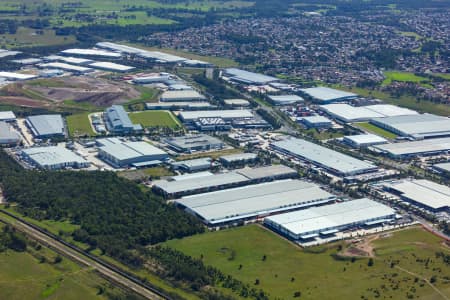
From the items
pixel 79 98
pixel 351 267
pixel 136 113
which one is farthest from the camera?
pixel 79 98

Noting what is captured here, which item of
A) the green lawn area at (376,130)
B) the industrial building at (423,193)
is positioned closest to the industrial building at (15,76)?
the green lawn area at (376,130)

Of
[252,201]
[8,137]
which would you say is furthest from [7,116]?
[252,201]

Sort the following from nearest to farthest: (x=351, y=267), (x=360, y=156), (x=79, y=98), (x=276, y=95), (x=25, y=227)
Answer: (x=351, y=267) < (x=25, y=227) < (x=360, y=156) < (x=79, y=98) < (x=276, y=95)

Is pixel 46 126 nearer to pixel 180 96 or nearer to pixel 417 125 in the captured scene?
pixel 180 96

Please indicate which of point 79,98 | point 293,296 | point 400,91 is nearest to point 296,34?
point 400,91

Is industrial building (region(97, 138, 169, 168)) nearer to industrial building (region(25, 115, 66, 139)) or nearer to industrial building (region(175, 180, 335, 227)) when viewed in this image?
industrial building (region(25, 115, 66, 139))

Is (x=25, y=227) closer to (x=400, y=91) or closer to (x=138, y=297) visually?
(x=138, y=297)

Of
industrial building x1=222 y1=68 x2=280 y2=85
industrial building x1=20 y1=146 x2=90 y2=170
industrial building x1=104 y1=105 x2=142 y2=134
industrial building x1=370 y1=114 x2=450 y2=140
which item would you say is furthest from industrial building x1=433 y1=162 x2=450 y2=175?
industrial building x1=222 y1=68 x2=280 y2=85
